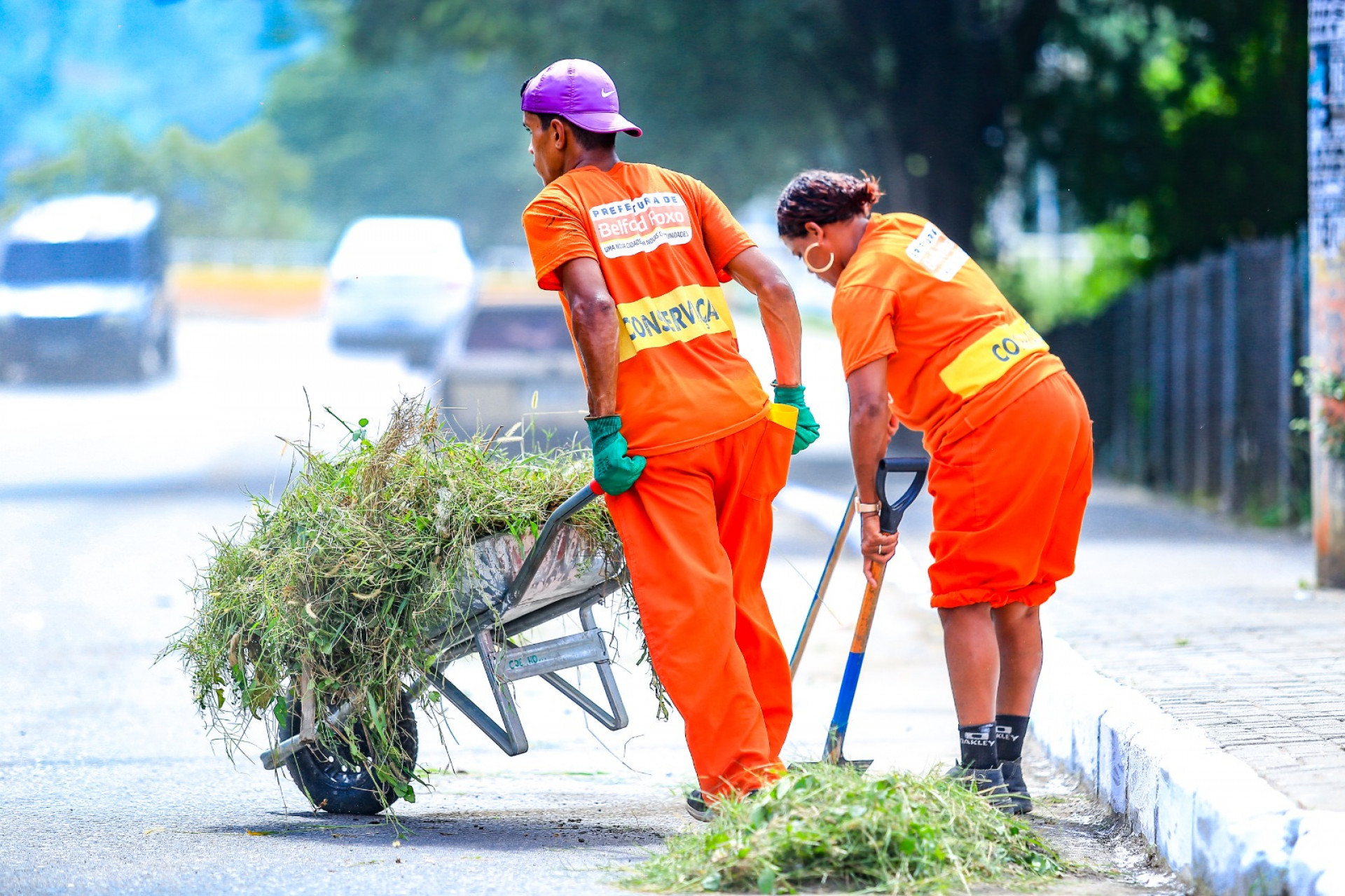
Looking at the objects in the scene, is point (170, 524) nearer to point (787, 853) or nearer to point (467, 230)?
point (787, 853)

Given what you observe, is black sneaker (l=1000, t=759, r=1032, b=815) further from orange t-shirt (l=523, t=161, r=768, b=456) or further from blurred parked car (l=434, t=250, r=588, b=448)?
blurred parked car (l=434, t=250, r=588, b=448)

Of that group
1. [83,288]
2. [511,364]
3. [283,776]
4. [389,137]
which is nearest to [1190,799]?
[283,776]

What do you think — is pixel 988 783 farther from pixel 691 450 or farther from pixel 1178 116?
pixel 1178 116

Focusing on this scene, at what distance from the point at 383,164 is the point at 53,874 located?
42141 millimetres

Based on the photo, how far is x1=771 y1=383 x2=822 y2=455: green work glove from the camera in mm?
4379

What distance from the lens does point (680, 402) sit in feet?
13.5

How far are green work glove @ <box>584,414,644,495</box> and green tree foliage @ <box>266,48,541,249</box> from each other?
1551 inches

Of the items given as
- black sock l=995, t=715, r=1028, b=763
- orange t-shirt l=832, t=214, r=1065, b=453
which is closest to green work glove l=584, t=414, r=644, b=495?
orange t-shirt l=832, t=214, r=1065, b=453

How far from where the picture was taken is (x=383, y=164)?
44.4 meters

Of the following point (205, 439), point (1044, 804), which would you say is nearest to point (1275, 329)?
point (1044, 804)

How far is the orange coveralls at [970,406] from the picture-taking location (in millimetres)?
4215

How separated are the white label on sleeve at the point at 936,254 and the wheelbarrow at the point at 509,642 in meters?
1.07

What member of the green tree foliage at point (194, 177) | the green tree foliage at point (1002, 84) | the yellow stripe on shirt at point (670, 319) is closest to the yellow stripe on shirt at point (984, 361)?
the yellow stripe on shirt at point (670, 319)

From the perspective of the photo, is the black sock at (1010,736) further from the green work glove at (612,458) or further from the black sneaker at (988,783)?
the green work glove at (612,458)
